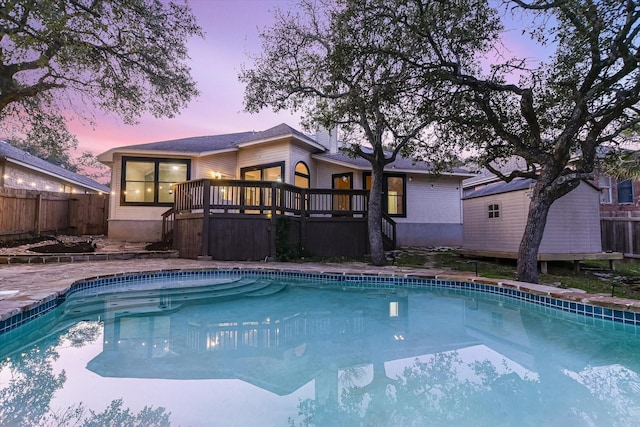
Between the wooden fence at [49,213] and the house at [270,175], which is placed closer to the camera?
the wooden fence at [49,213]

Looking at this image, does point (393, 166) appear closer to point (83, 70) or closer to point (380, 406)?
point (83, 70)

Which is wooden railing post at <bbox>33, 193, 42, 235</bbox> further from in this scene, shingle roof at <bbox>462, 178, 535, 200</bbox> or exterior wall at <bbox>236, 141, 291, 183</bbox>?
shingle roof at <bbox>462, 178, 535, 200</bbox>

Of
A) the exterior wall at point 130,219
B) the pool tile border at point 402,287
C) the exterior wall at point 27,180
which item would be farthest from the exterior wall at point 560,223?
the exterior wall at point 27,180

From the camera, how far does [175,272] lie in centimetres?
761

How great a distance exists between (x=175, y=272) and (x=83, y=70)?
688cm

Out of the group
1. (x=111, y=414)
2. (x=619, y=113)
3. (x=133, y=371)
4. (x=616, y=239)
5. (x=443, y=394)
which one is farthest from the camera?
(x=616, y=239)

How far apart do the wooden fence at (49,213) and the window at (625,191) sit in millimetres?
23769

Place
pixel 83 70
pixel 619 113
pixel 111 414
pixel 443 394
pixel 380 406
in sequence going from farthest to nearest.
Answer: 1. pixel 83 70
2. pixel 619 113
3. pixel 443 394
4. pixel 380 406
5. pixel 111 414

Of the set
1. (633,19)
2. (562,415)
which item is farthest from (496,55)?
(562,415)

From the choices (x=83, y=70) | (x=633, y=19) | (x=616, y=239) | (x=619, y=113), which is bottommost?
(x=616, y=239)

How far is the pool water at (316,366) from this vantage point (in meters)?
2.39

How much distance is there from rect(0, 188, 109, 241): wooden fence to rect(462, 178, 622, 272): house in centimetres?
1515

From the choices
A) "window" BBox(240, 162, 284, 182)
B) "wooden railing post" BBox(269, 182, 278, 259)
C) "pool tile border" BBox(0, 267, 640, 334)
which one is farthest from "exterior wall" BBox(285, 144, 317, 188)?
"pool tile border" BBox(0, 267, 640, 334)

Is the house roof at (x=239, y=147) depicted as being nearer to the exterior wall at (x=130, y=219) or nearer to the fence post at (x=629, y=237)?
the exterior wall at (x=130, y=219)
